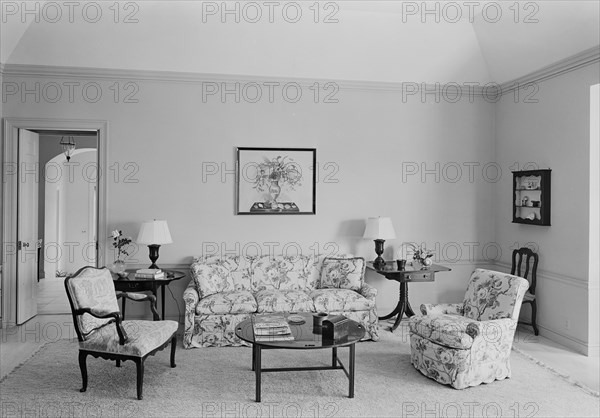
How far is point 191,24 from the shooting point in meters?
5.68

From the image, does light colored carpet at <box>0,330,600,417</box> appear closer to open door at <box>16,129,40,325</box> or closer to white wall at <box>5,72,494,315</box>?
open door at <box>16,129,40,325</box>

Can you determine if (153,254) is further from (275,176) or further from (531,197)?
(531,197)

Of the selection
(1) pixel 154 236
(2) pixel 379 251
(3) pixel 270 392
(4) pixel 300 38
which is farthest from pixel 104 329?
(4) pixel 300 38

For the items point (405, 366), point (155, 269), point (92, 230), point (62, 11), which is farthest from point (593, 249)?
point (92, 230)

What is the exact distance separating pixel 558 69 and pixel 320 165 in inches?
110

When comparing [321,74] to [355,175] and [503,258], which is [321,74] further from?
[503,258]

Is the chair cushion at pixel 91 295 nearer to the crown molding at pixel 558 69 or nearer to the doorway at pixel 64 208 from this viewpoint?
the crown molding at pixel 558 69

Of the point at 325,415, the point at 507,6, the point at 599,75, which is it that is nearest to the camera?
the point at 325,415

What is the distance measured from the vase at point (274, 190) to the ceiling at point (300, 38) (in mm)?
1307

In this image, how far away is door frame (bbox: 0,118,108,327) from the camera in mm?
5867

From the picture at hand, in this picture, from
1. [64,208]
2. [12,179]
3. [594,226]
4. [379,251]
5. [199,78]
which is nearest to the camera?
[594,226]

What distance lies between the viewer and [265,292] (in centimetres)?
573

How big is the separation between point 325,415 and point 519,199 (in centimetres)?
A: 388

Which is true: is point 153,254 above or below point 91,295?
above
